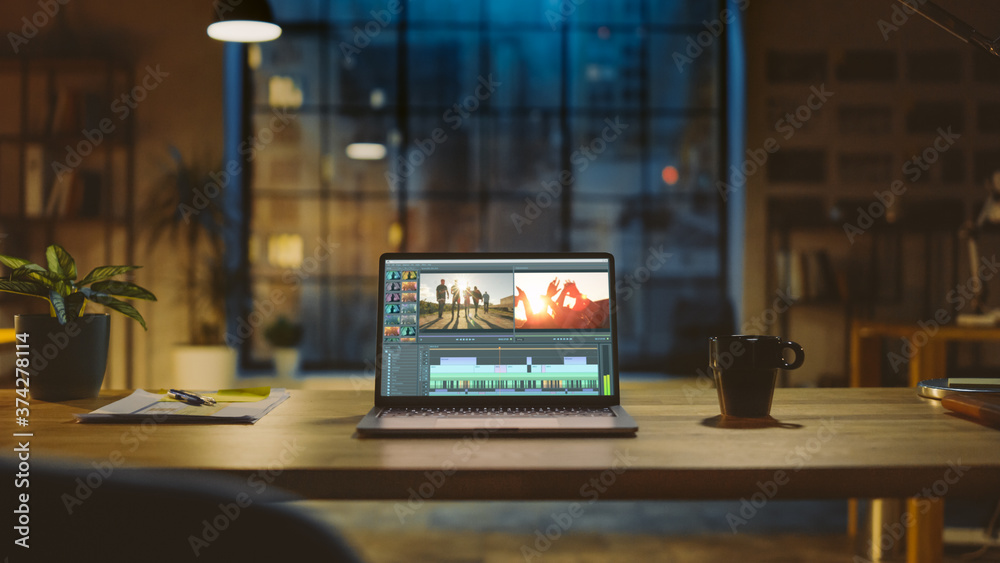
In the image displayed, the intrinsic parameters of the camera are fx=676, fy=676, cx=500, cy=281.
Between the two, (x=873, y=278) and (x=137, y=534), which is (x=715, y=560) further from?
(x=873, y=278)

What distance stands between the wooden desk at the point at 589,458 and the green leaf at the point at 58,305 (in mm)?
217

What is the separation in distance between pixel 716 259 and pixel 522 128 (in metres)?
1.58

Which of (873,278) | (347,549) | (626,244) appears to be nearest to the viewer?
(347,549)

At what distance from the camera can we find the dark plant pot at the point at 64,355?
1.20m

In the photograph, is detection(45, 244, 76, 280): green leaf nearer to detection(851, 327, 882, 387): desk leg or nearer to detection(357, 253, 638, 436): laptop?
detection(357, 253, 638, 436): laptop

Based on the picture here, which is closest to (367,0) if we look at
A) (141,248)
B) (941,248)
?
(141,248)

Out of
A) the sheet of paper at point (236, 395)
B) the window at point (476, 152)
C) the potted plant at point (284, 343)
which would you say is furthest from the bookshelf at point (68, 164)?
the sheet of paper at point (236, 395)

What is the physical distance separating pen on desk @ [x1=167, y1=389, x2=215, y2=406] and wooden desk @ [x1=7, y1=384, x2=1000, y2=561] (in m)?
0.14

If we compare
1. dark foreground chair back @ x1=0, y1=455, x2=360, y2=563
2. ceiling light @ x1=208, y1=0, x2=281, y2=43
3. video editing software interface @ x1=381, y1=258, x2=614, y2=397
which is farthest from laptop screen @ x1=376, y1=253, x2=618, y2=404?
ceiling light @ x1=208, y1=0, x2=281, y2=43

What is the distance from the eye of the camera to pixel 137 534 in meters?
0.29

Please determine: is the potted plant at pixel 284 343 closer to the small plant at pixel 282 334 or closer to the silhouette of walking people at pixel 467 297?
the small plant at pixel 282 334

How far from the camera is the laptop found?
1151 millimetres

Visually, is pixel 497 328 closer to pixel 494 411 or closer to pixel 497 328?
pixel 497 328

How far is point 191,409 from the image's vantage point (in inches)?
44.5
